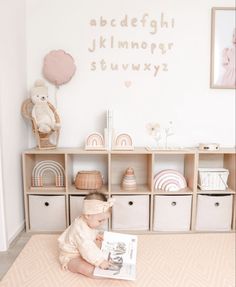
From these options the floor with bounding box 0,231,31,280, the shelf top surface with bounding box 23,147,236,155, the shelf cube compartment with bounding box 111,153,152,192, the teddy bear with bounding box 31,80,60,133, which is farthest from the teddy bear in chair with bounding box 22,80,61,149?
the floor with bounding box 0,231,31,280

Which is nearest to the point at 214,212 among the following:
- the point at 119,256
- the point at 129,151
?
the point at 129,151

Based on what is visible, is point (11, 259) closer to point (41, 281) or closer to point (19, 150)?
point (41, 281)

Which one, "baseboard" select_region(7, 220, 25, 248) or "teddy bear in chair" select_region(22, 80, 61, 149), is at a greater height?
"teddy bear in chair" select_region(22, 80, 61, 149)

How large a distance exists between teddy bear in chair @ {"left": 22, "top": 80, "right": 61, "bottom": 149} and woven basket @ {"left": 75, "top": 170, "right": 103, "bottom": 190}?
1.11ft

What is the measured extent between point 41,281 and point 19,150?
0.99 meters

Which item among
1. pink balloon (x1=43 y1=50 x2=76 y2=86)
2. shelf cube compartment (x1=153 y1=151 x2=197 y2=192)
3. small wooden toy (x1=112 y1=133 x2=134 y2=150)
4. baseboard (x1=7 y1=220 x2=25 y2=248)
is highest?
pink balloon (x1=43 y1=50 x2=76 y2=86)

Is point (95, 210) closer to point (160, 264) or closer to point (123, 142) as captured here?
point (160, 264)

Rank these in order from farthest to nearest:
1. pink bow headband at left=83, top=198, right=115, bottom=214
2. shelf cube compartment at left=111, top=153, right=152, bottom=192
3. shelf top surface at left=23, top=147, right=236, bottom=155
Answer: shelf cube compartment at left=111, top=153, right=152, bottom=192
shelf top surface at left=23, top=147, right=236, bottom=155
pink bow headband at left=83, top=198, right=115, bottom=214

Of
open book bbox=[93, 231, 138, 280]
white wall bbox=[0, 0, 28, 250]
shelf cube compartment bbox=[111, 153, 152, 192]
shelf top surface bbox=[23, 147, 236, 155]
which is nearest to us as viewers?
open book bbox=[93, 231, 138, 280]

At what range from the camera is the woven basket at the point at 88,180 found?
2.18 m

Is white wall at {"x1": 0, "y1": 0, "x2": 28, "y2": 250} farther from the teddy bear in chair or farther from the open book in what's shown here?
the open book

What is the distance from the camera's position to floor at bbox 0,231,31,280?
5.57 feet

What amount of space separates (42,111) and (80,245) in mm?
1047

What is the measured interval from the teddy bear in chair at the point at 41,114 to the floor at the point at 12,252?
→ 2.23ft
